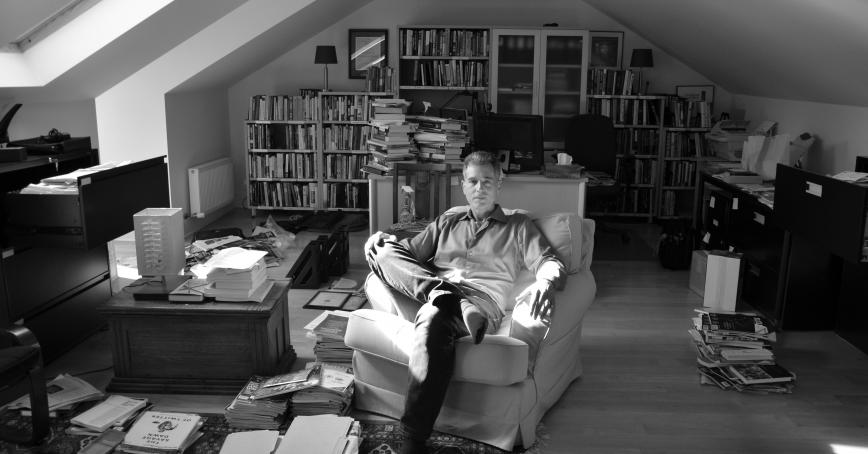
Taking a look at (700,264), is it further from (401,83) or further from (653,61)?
(401,83)

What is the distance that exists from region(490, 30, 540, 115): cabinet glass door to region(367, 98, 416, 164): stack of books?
96.5 inches

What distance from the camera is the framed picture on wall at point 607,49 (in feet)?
22.7

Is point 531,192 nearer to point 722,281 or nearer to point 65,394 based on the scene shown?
point 722,281

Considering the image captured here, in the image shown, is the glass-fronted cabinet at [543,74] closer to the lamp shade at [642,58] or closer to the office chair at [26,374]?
the lamp shade at [642,58]

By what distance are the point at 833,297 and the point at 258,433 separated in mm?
3226

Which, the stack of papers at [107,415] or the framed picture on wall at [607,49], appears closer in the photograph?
the stack of papers at [107,415]

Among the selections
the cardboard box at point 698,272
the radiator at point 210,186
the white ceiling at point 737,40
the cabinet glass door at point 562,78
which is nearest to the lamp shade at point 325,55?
the white ceiling at point 737,40

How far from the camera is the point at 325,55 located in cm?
671

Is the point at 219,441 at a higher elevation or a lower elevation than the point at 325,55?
lower

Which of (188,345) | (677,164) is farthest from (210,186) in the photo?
(677,164)

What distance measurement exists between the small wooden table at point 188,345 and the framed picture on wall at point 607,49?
4.82 metres

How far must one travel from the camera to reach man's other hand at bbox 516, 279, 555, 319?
2.75m

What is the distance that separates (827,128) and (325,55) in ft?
14.0

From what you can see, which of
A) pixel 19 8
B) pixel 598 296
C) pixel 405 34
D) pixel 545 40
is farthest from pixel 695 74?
pixel 19 8
